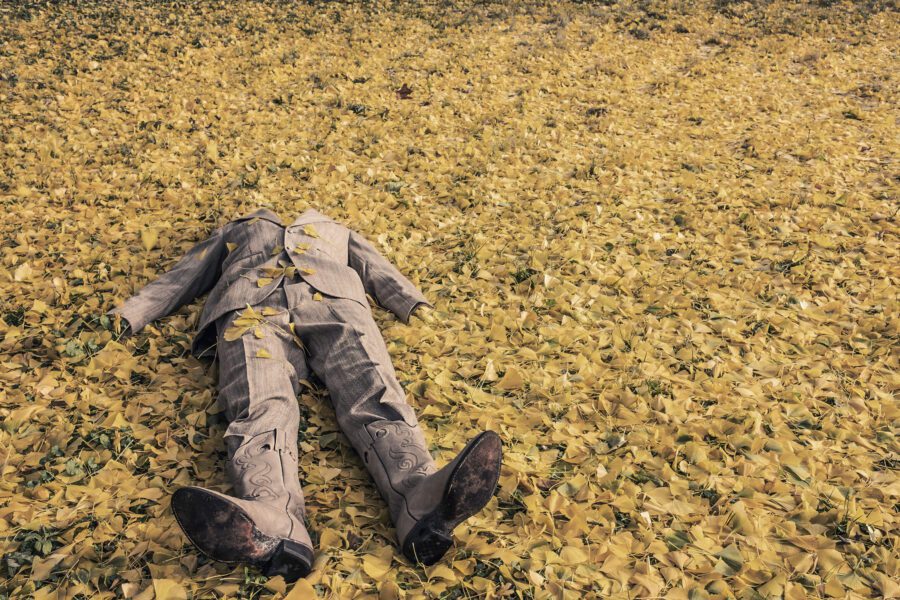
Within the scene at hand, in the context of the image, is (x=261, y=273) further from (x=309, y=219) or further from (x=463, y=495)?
(x=463, y=495)

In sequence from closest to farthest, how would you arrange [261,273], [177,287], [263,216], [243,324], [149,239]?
[243,324] < [261,273] < [177,287] < [263,216] < [149,239]

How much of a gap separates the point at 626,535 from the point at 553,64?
Result: 28.9 feet

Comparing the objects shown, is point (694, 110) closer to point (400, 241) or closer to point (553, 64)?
point (553, 64)

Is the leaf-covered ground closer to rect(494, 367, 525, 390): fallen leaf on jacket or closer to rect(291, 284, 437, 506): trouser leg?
rect(494, 367, 525, 390): fallen leaf on jacket

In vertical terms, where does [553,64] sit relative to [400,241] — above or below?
above

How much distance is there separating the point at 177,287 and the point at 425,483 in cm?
232

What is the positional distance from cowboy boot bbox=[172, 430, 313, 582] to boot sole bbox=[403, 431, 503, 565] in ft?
1.61

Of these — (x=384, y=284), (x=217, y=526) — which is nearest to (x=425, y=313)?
(x=384, y=284)

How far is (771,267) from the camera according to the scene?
16.3 feet

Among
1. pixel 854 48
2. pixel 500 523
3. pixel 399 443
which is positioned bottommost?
pixel 500 523

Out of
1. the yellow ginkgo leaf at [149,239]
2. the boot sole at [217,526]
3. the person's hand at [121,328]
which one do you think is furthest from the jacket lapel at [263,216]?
the boot sole at [217,526]

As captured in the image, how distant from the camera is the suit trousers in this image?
3025 mm

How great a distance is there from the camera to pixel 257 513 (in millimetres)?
2334

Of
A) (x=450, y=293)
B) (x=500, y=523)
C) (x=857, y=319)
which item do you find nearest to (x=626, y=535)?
(x=500, y=523)
